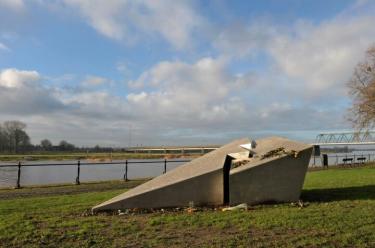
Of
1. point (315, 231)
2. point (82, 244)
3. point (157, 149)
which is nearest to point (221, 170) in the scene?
point (315, 231)

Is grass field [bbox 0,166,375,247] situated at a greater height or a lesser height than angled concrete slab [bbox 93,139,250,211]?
lesser

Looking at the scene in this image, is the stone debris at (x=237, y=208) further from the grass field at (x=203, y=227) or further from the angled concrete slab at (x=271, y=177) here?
the angled concrete slab at (x=271, y=177)

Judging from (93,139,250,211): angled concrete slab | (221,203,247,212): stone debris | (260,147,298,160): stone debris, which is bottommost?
(221,203,247,212): stone debris

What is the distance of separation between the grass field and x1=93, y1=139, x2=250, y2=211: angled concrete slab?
0.54 meters

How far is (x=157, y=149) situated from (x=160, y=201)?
8277 cm

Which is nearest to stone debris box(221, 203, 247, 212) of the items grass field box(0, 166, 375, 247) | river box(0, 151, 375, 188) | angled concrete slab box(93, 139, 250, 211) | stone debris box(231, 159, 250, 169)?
grass field box(0, 166, 375, 247)

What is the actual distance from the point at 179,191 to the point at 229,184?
3.75 feet

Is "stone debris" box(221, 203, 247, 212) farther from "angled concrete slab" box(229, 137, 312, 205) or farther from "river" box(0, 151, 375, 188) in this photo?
"river" box(0, 151, 375, 188)

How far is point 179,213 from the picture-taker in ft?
31.1

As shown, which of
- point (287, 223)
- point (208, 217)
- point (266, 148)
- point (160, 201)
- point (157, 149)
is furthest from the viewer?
point (157, 149)

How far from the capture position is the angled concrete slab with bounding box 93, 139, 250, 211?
9977mm

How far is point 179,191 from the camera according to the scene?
10258 millimetres

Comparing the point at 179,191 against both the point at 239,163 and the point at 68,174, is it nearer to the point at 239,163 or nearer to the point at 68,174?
the point at 239,163

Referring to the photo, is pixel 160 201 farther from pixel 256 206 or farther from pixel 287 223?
pixel 287 223
